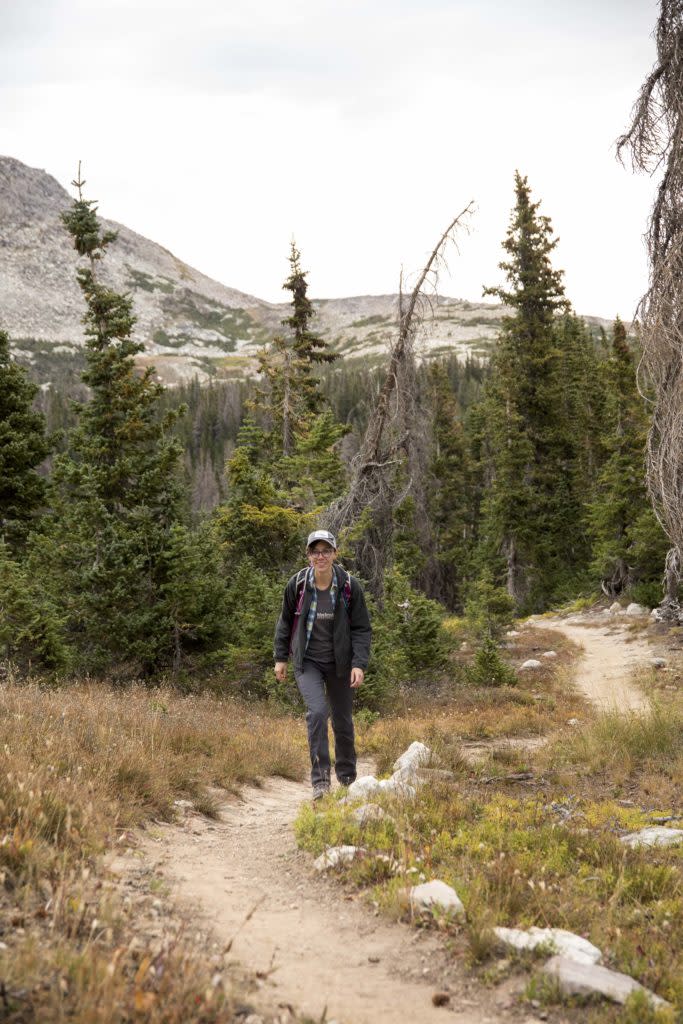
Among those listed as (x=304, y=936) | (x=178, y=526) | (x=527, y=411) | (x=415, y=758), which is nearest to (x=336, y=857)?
(x=304, y=936)

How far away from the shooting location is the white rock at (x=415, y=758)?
296 inches

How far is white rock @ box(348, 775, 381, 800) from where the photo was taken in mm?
5906

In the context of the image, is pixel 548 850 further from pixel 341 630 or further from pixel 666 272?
pixel 666 272

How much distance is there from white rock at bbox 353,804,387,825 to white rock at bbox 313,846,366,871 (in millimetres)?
419

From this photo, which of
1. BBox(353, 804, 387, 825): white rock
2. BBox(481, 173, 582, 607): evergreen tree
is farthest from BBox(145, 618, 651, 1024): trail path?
BBox(481, 173, 582, 607): evergreen tree

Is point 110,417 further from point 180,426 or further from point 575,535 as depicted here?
point 180,426

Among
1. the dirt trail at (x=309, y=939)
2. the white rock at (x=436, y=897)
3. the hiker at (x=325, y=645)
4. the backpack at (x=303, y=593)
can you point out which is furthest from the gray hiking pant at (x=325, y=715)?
the white rock at (x=436, y=897)

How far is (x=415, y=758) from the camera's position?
7707 millimetres

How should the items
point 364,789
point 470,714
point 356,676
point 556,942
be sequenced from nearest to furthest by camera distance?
point 556,942 < point 364,789 < point 356,676 < point 470,714

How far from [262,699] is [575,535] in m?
28.8

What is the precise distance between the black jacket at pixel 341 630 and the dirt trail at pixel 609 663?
5.95 metres

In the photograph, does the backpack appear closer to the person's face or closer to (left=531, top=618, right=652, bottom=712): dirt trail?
the person's face

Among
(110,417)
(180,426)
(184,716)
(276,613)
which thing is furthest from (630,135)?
(180,426)

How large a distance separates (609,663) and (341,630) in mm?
13766
